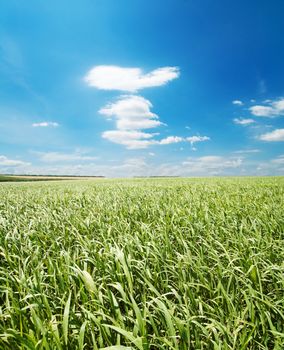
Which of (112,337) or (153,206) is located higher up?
(153,206)

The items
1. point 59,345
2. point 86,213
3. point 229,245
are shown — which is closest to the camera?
point 59,345

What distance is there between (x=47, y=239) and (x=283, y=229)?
14.9 ft

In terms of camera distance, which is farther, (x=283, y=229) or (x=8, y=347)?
(x=283, y=229)

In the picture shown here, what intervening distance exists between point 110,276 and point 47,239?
2.51 meters

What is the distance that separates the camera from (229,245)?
4672 millimetres

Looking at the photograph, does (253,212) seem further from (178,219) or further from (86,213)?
(86,213)

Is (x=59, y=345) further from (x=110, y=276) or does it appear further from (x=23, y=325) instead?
(x=110, y=276)

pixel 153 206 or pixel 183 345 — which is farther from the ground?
pixel 153 206

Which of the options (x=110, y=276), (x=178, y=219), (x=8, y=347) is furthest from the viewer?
(x=178, y=219)

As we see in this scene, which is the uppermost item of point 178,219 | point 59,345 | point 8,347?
point 178,219

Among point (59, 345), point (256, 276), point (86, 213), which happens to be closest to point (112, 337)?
point (59, 345)

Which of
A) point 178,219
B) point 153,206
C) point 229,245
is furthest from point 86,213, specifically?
point 229,245

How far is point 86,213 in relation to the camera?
7168mm

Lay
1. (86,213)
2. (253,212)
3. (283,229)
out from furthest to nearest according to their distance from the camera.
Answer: (86,213), (253,212), (283,229)
